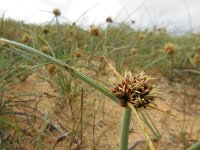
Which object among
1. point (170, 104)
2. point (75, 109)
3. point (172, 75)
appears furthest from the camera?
point (172, 75)

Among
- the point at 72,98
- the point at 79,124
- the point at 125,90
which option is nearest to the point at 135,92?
the point at 125,90

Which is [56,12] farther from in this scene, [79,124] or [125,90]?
[125,90]

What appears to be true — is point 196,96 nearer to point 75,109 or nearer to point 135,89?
point 75,109

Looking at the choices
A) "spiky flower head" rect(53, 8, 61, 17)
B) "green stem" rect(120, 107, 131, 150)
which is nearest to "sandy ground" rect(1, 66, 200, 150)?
"green stem" rect(120, 107, 131, 150)

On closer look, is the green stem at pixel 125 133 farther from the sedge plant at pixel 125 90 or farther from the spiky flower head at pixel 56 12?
the spiky flower head at pixel 56 12

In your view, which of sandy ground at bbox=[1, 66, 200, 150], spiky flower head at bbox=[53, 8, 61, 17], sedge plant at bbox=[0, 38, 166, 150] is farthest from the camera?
spiky flower head at bbox=[53, 8, 61, 17]

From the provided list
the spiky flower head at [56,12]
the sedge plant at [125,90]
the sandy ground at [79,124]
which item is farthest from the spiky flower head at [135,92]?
the spiky flower head at [56,12]

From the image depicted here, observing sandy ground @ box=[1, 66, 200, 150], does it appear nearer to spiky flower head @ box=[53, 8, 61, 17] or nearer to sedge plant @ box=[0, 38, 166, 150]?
sedge plant @ box=[0, 38, 166, 150]

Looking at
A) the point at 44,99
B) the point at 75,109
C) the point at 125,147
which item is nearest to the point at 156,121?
the point at 75,109
